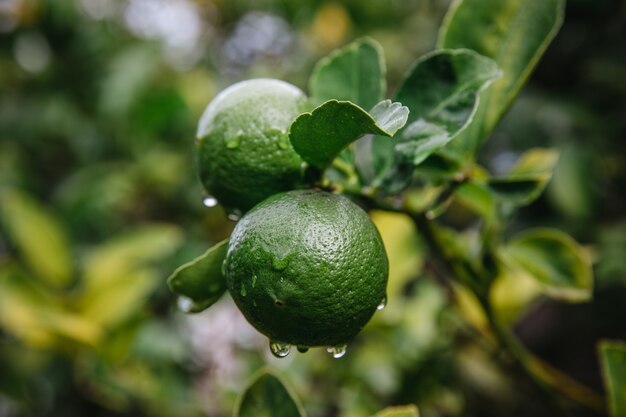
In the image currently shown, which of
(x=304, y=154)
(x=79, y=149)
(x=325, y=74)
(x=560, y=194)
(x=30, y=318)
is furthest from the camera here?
(x=79, y=149)

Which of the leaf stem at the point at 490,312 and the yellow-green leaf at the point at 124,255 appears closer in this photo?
the leaf stem at the point at 490,312

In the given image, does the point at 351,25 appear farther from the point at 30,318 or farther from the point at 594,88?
the point at 30,318

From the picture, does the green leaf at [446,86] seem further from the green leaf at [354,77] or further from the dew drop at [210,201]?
the dew drop at [210,201]

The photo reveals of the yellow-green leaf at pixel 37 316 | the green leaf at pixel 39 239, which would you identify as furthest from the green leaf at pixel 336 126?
the green leaf at pixel 39 239

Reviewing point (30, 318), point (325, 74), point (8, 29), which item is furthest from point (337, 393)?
point (8, 29)

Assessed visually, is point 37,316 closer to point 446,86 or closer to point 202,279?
point 202,279

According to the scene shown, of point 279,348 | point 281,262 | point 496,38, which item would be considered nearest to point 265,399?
point 279,348

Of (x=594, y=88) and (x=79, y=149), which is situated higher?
(x=594, y=88)
